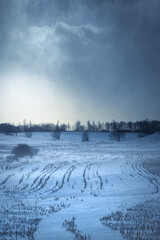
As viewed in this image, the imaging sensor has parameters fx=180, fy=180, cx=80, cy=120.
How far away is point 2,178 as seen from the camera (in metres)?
21.0

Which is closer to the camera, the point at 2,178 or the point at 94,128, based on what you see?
the point at 2,178

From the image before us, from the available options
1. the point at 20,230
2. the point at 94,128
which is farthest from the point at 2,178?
the point at 94,128

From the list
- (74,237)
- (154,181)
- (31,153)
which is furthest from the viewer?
(31,153)

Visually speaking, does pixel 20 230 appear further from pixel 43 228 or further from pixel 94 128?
pixel 94 128

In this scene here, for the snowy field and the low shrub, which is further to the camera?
the low shrub

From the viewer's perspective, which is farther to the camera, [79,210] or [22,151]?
[22,151]

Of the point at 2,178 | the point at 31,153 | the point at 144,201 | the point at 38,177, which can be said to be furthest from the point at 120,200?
the point at 31,153

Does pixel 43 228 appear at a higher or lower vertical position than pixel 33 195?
higher

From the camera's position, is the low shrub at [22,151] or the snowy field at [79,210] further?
the low shrub at [22,151]

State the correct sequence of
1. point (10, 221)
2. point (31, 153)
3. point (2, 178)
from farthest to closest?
point (31, 153) < point (2, 178) < point (10, 221)

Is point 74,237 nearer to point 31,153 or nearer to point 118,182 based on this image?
point 118,182

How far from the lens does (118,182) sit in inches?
776

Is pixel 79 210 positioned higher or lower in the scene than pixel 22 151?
lower

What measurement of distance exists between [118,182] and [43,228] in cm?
1310
